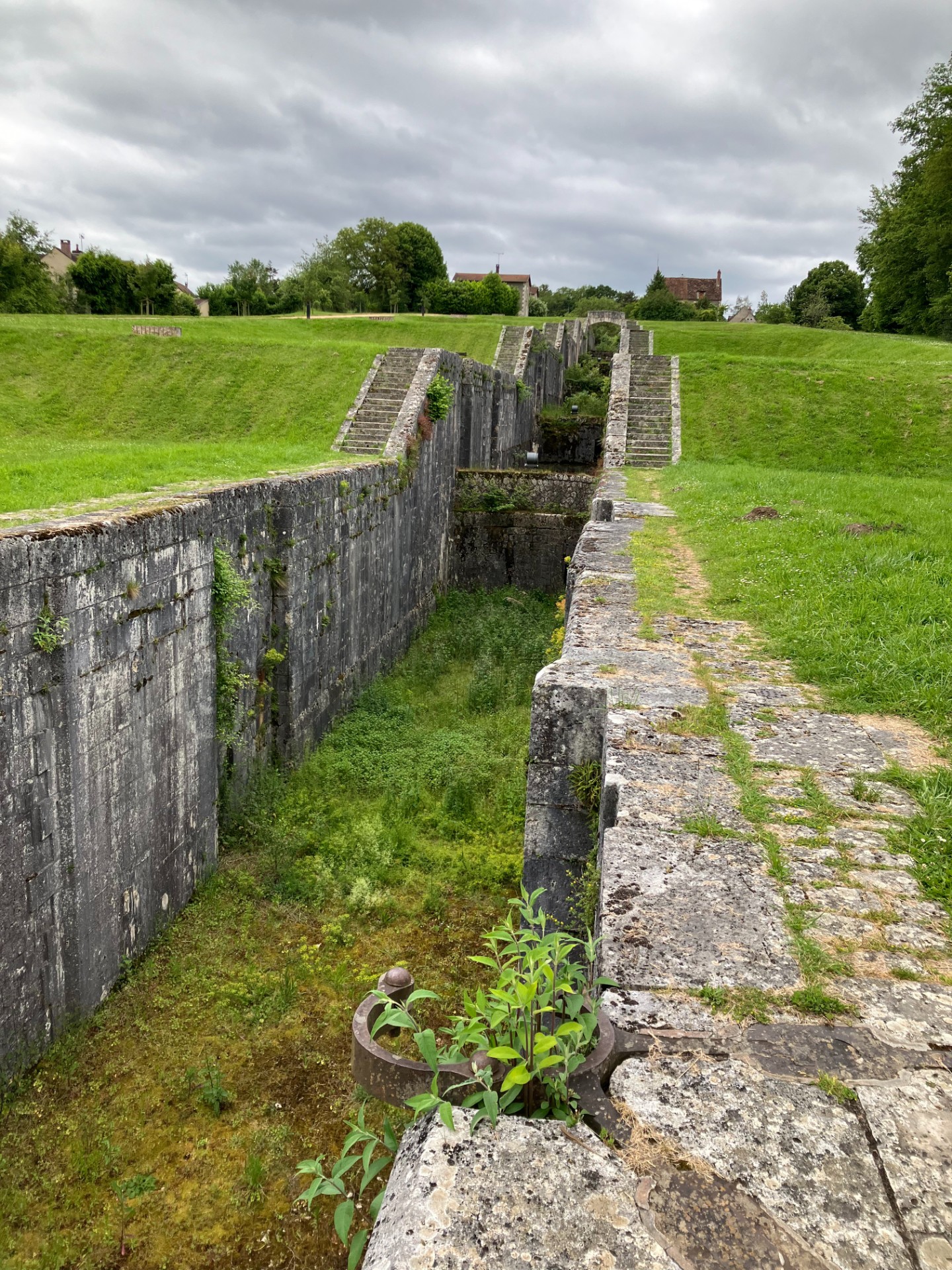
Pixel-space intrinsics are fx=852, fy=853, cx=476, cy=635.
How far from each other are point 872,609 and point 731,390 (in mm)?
17676

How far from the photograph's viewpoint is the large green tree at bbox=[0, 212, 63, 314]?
4322 cm

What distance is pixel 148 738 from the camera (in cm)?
614

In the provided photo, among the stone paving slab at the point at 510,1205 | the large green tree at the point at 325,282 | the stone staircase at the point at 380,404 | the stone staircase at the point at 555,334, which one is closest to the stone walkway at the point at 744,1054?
the stone paving slab at the point at 510,1205

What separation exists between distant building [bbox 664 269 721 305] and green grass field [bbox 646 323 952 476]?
6094cm

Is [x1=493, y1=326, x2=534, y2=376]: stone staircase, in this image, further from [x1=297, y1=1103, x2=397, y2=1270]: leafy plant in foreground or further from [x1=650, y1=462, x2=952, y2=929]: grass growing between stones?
[x1=297, y1=1103, x2=397, y2=1270]: leafy plant in foreground

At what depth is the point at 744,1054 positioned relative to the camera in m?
2.19

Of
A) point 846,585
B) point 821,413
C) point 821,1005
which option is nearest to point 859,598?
point 846,585

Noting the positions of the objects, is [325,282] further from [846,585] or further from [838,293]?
[846,585]

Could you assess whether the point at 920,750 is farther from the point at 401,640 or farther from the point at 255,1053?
the point at 401,640

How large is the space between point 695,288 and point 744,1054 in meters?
90.5

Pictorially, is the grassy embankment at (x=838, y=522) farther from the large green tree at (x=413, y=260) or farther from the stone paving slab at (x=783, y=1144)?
the large green tree at (x=413, y=260)

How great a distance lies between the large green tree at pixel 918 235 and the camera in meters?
36.8

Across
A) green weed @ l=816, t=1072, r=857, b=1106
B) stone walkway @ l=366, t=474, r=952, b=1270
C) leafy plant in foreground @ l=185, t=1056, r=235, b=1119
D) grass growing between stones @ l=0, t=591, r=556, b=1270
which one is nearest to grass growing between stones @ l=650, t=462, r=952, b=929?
stone walkway @ l=366, t=474, r=952, b=1270

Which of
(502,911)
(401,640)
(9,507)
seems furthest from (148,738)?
(401,640)
